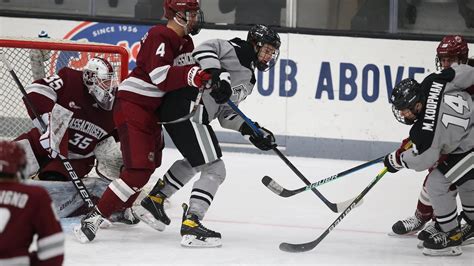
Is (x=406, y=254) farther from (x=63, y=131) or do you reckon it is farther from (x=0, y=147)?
(x=0, y=147)

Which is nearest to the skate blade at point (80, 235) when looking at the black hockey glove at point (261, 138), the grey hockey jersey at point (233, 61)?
the grey hockey jersey at point (233, 61)

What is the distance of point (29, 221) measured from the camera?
2080 mm

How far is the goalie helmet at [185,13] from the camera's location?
373 centimetres

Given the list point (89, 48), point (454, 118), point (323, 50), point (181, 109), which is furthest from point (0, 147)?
point (323, 50)

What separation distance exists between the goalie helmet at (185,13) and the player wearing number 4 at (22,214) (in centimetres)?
173

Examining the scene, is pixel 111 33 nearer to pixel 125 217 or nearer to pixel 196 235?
pixel 125 217

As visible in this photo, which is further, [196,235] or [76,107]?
→ [76,107]

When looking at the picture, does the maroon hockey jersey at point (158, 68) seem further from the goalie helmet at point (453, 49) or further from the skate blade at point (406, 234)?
the skate blade at point (406, 234)

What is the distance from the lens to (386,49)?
5949mm

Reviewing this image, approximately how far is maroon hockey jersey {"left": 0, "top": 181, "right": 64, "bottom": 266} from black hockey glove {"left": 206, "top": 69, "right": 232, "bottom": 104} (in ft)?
4.82

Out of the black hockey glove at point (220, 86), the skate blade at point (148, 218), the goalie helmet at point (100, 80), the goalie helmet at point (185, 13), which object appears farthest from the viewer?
the goalie helmet at point (100, 80)

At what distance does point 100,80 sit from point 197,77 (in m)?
0.60

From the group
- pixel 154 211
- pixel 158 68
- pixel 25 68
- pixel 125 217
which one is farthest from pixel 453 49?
pixel 25 68

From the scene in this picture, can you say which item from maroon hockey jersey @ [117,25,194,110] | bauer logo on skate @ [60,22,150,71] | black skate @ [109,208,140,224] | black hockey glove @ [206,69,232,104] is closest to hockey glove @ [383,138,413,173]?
black hockey glove @ [206,69,232,104]
